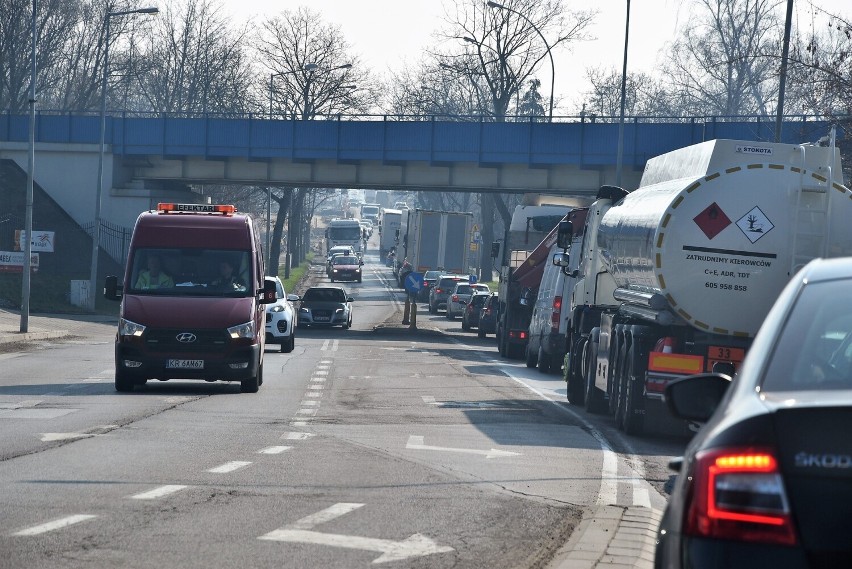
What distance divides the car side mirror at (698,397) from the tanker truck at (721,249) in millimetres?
10589

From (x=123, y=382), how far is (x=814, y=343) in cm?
1606

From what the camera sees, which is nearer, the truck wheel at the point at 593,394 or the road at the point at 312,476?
the road at the point at 312,476

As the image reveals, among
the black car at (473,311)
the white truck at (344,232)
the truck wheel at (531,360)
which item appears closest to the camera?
the truck wheel at (531,360)

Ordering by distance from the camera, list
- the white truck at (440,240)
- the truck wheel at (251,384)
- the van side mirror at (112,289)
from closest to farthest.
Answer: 1. the van side mirror at (112,289)
2. the truck wheel at (251,384)
3. the white truck at (440,240)

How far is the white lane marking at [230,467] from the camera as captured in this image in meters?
11.0

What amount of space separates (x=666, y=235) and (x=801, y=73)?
14.4m

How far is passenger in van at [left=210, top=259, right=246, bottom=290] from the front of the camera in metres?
20.1

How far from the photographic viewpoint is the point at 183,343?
19.4m

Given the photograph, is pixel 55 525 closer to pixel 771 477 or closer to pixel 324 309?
pixel 771 477

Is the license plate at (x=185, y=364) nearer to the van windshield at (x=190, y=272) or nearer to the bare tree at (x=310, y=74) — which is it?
the van windshield at (x=190, y=272)

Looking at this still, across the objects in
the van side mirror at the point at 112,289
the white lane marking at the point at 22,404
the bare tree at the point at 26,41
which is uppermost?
the bare tree at the point at 26,41

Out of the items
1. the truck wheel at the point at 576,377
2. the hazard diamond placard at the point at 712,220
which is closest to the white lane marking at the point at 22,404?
the truck wheel at the point at 576,377

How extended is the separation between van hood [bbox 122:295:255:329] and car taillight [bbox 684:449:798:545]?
1590 centimetres

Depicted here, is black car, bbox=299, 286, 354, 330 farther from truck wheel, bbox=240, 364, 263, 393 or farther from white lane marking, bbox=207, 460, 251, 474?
white lane marking, bbox=207, 460, 251, 474
